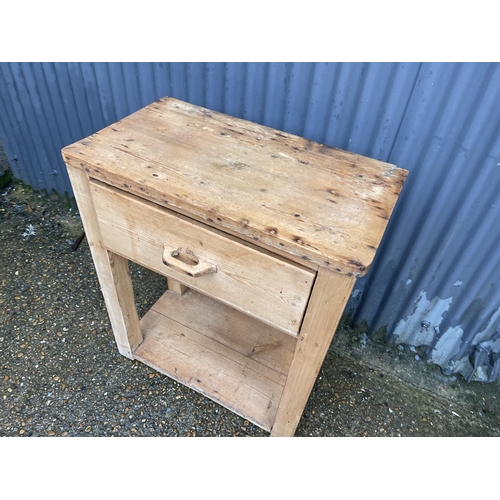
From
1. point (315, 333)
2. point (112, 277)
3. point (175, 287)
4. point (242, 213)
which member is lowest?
point (175, 287)

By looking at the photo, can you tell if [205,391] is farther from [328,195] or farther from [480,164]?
[480,164]

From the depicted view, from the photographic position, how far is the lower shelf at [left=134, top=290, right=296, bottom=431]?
5.16 ft

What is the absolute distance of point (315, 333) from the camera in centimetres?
102

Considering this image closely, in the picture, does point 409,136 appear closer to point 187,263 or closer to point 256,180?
point 256,180

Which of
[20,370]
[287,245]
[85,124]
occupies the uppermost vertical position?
[287,245]

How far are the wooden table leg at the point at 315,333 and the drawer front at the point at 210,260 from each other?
3 cm

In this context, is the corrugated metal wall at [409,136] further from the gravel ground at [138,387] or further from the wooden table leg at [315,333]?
the wooden table leg at [315,333]

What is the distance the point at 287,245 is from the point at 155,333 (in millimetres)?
1087

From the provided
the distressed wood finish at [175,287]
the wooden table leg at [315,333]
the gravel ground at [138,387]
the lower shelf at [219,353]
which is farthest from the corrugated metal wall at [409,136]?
the distressed wood finish at [175,287]

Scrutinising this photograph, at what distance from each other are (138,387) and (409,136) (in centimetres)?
142

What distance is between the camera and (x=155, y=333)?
1764 mm

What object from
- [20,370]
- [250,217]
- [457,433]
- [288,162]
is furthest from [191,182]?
[457,433]

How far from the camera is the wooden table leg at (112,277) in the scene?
115cm

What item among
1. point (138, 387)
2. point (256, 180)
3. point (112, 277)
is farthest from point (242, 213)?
point (138, 387)
